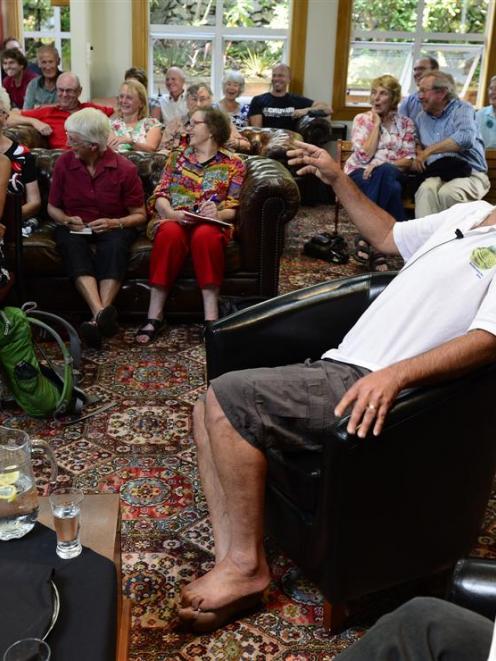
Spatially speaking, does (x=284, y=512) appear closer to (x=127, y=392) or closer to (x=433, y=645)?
(x=433, y=645)

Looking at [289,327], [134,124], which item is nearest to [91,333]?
[289,327]

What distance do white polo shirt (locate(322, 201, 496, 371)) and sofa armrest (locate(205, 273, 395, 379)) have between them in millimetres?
157

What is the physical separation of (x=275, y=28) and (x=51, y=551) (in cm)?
782

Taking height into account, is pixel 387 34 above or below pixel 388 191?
above

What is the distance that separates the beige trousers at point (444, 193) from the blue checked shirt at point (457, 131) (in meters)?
0.18

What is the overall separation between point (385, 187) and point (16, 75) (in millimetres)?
3651

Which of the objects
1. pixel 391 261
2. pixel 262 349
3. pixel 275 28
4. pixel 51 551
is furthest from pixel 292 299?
pixel 275 28

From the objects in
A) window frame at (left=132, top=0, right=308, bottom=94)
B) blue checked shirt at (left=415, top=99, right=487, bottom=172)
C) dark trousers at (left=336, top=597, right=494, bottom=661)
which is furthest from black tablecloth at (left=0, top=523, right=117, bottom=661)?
window frame at (left=132, top=0, right=308, bottom=94)

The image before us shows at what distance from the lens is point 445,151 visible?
5.36 metres

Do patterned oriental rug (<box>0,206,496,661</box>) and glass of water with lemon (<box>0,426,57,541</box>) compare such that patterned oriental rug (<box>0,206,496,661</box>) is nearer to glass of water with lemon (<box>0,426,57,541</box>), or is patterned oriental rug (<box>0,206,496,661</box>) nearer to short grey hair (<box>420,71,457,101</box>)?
glass of water with lemon (<box>0,426,57,541</box>)

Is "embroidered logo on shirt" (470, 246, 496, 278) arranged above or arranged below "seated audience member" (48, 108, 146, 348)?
above

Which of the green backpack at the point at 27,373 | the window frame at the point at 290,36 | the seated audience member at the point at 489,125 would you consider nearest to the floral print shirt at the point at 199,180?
the green backpack at the point at 27,373

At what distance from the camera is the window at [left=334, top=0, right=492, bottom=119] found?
8.19 meters

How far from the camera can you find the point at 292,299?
2.25 m
